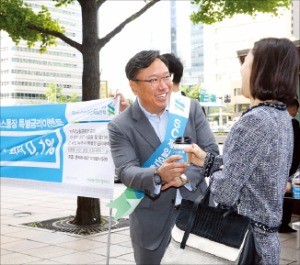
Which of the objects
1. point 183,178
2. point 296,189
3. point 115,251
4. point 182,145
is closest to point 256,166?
point 182,145

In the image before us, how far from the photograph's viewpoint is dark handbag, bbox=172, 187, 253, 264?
76.4 inches

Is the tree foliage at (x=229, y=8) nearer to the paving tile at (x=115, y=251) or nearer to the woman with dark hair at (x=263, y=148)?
the paving tile at (x=115, y=251)

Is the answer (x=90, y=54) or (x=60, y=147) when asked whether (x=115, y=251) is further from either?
(x=90, y=54)

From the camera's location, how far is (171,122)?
9.39ft

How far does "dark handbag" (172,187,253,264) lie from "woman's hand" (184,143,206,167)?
332 millimetres

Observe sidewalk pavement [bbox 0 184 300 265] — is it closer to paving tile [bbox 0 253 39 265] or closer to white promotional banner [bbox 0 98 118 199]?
paving tile [bbox 0 253 39 265]

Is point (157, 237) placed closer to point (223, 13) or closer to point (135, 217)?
point (135, 217)

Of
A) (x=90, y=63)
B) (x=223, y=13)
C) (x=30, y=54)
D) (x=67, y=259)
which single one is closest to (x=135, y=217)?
(x=67, y=259)

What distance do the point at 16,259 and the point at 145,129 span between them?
3.90 meters

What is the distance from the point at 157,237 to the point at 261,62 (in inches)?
50.9

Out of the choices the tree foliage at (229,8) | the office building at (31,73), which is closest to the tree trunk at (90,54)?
the tree foliage at (229,8)

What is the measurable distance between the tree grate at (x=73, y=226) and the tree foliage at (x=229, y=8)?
3844mm

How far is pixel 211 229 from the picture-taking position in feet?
6.61

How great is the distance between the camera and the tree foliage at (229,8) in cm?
782
